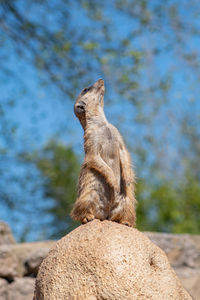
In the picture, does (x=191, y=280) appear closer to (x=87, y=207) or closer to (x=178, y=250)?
(x=178, y=250)

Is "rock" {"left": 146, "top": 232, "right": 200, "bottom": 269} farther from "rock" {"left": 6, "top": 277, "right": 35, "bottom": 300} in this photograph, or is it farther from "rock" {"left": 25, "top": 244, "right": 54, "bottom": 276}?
"rock" {"left": 6, "top": 277, "right": 35, "bottom": 300}

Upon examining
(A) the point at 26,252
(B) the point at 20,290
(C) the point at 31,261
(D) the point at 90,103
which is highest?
(D) the point at 90,103

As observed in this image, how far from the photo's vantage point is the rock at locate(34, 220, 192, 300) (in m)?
3.41

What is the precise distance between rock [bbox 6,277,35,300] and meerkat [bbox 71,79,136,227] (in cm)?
290

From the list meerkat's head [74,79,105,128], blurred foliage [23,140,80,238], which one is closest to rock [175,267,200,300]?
meerkat's head [74,79,105,128]

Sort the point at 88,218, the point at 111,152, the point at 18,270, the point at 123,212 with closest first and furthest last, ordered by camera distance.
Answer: the point at 88,218 → the point at 123,212 → the point at 111,152 → the point at 18,270

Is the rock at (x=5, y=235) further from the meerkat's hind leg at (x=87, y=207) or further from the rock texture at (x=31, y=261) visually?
the meerkat's hind leg at (x=87, y=207)

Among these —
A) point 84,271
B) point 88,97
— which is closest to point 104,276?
point 84,271

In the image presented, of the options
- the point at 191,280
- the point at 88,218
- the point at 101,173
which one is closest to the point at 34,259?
the point at 191,280

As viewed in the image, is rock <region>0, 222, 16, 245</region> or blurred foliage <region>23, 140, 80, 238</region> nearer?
rock <region>0, 222, 16, 245</region>

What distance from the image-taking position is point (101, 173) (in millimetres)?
4062

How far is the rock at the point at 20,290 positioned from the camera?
6.46 m

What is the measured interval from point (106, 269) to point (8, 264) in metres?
3.58

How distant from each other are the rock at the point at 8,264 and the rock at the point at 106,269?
3.07 m
